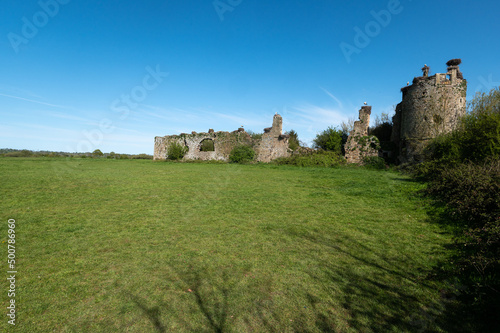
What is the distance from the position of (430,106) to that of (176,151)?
27.5 meters

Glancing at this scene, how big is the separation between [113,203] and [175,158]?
26613 mm

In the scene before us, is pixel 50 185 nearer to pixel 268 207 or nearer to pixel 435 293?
pixel 268 207

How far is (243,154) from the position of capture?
1137 inches

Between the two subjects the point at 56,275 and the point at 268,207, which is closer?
the point at 56,275

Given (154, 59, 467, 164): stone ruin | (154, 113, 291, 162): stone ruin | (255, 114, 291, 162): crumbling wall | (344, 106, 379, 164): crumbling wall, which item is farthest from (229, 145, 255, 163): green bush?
(344, 106, 379, 164): crumbling wall

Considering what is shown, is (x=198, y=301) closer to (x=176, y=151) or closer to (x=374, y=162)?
(x=374, y=162)

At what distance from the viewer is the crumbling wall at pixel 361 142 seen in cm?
2370

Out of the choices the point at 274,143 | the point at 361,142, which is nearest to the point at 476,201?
the point at 361,142

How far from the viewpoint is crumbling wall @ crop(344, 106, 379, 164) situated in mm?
23703

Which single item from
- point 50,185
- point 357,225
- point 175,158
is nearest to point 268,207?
point 357,225

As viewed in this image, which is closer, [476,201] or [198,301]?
[198,301]

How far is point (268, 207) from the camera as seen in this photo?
289 inches

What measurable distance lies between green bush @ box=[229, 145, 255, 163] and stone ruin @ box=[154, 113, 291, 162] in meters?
0.61

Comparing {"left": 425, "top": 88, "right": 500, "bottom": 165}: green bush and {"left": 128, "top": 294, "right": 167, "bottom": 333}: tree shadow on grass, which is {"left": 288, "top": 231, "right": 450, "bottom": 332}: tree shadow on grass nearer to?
Answer: {"left": 128, "top": 294, "right": 167, "bottom": 333}: tree shadow on grass
